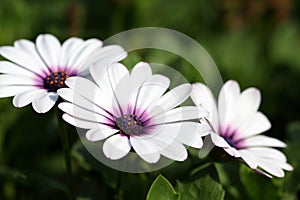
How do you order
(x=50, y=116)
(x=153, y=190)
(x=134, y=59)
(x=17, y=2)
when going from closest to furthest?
(x=153, y=190)
(x=134, y=59)
(x=50, y=116)
(x=17, y=2)

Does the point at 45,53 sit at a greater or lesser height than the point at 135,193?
greater

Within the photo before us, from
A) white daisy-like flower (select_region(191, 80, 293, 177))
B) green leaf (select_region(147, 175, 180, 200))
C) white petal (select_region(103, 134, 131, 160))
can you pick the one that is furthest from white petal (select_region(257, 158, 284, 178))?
white petal (select_region(103, 134, 131, 160))

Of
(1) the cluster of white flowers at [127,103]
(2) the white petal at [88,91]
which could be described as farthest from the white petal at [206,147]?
(2) the white petal at [88,91]

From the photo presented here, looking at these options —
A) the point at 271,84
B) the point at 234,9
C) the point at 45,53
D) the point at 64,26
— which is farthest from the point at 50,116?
the point at 234,9

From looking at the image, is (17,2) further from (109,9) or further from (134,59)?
(134,59)

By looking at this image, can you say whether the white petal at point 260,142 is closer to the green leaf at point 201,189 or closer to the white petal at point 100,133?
the green leaf at point 201,189

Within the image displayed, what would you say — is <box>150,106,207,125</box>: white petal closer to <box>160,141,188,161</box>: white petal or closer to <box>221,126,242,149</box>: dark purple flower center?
<box>160,141,188,161</box>: white petal

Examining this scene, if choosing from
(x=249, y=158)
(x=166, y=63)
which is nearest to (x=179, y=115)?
(x=249, y=158)

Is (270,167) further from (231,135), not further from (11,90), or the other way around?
(11,90)
